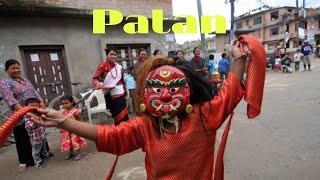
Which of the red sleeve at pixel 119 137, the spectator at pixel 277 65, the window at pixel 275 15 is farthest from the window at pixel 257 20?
the red sleeve at pixel 119 137

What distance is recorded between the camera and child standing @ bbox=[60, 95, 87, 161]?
14.1 ft

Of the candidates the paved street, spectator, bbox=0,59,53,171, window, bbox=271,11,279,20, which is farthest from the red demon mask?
window, bbox=271,11,279,20

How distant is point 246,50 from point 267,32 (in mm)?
50839

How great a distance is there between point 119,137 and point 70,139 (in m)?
3.10

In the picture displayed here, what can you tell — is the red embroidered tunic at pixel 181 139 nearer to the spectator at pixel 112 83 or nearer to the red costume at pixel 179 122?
the red costume at pixel 179 122

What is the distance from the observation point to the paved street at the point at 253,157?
140 inches

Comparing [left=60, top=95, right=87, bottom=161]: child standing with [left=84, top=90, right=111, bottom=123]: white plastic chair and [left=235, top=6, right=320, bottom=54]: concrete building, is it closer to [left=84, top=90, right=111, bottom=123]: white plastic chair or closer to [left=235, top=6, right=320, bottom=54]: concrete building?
[left=84, top=90, right=111, bottom=123]: white plastic chair

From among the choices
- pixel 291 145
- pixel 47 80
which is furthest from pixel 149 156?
pixel 47 80

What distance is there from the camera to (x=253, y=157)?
3.96m

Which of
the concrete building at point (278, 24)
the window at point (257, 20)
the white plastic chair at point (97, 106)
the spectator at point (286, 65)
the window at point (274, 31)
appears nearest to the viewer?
the white plastic chair at point (97, 106)

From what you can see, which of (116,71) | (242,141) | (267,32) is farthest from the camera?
(267,32)

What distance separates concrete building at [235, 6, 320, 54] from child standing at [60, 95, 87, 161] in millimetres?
39119

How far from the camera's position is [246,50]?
1533 millimetres

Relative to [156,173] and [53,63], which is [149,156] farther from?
[53,63]
